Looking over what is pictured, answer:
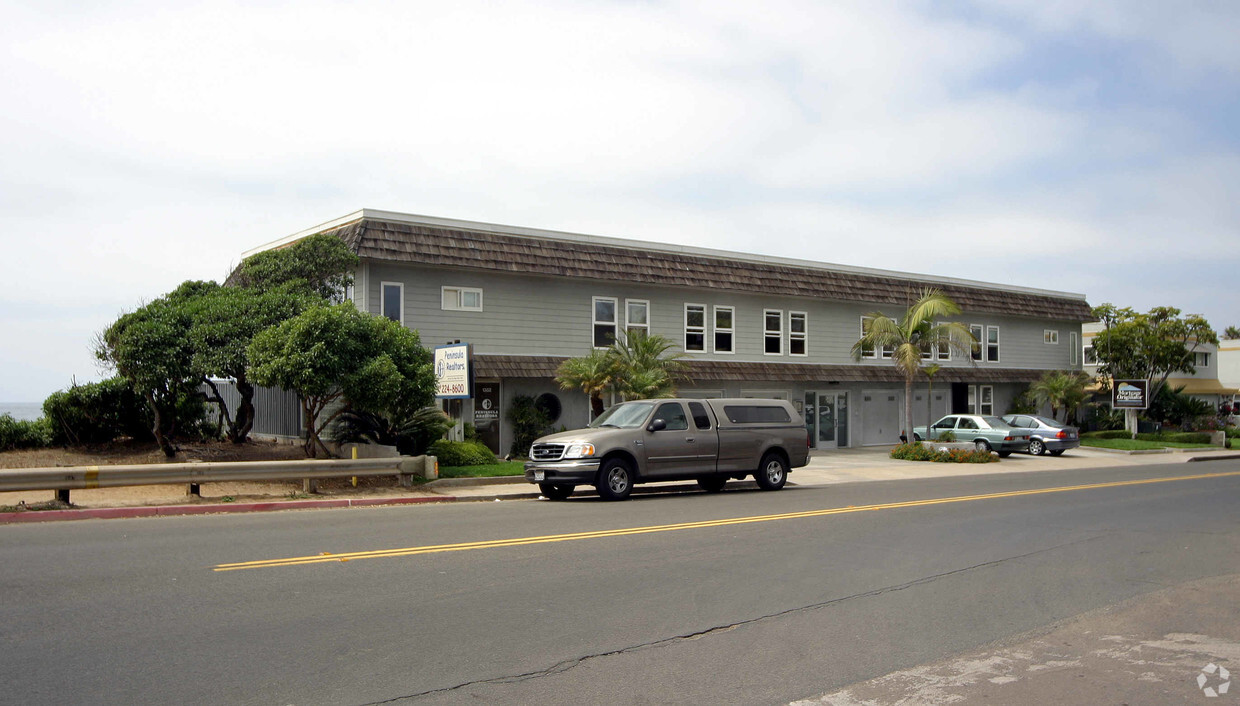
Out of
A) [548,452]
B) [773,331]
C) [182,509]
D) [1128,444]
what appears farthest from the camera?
[1128,444]

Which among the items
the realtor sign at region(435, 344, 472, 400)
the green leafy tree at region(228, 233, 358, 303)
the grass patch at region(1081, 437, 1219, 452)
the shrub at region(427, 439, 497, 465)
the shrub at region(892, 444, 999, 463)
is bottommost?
the grass patch at region(1081, 437, 1219, 452)

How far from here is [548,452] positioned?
17.1m

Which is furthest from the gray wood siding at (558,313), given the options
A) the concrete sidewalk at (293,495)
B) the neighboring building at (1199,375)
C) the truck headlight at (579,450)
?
the neighboring building at (1199,375)

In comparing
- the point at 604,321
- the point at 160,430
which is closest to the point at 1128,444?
the point at 604,321

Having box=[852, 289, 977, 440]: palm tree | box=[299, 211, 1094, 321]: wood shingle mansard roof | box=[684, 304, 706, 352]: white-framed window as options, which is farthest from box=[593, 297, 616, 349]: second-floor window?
box=[852, 289, 977, 440]: palm tree

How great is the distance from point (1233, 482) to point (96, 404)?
1077 inches

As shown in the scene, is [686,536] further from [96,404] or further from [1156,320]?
[1156,320]

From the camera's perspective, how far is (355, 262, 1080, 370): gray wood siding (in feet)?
79.8

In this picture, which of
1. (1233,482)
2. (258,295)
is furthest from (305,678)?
(1233,482)

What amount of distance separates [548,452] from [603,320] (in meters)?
11.2

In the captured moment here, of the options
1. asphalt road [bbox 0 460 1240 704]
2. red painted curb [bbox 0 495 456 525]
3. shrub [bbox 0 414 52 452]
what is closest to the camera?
asphalt road [bbox 0 460 1240 704]

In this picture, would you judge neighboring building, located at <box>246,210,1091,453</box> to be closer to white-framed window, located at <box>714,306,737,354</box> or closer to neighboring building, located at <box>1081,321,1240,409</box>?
white-framed window, located at <box>714,306,737,354</box>

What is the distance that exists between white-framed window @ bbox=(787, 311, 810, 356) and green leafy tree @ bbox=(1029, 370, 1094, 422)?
1245 cm

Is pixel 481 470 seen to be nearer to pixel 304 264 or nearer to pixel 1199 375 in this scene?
pixel 304 264
